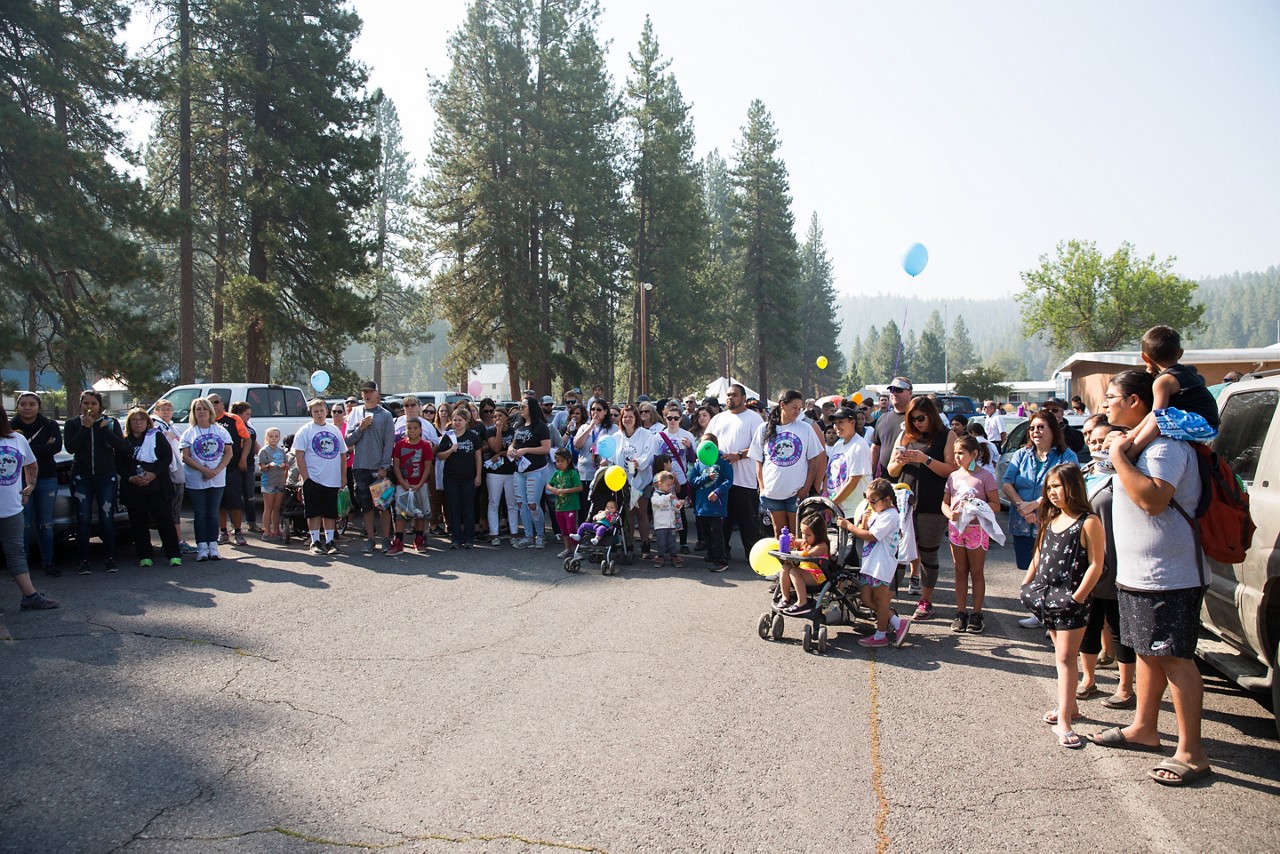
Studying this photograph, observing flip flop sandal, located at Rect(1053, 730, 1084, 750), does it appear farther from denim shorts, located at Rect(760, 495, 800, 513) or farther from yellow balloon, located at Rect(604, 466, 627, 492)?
yellow balloon, located at Rect(604, 466, 627, 492)

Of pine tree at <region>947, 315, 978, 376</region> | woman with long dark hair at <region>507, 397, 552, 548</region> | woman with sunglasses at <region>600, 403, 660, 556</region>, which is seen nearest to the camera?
woman with sunglasses at <region>600, 403, 660, 556</region>

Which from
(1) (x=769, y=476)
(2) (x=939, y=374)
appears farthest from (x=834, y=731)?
(2) (x=939, y=374)

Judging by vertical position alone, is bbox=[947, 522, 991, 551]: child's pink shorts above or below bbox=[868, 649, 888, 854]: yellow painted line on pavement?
above

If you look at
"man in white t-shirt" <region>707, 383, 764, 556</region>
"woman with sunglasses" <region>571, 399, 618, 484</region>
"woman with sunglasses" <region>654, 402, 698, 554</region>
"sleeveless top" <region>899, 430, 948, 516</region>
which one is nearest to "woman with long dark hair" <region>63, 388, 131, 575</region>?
"woman with sunglasses" <region>571, 399, 618, 484</region>

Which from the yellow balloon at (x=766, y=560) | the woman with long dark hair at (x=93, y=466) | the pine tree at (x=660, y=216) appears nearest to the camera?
the yellow balloon at (x=766, y=560)

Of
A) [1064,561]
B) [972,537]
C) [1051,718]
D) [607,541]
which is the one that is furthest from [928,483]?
[607,541]

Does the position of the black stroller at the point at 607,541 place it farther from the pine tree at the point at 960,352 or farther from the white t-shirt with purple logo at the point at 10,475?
the pine tree at the point at 960,352

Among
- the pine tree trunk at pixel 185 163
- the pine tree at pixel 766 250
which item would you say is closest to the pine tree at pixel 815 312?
the pine tree at pixel 766 250

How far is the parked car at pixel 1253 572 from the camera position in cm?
431

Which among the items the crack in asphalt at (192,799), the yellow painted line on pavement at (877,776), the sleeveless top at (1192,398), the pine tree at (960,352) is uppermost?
the pine tree at (960,352)

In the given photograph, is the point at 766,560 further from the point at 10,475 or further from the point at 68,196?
the point at 68,196

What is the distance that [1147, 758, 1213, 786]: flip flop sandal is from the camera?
3.95 m

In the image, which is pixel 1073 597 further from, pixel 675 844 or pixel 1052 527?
pixel 675 844

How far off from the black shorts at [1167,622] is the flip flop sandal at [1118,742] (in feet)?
2.14
